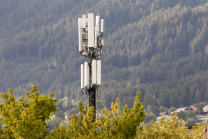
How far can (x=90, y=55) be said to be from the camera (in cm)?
2678

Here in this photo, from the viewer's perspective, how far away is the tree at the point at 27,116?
17.3 metres

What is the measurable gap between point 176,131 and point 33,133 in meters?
7.89

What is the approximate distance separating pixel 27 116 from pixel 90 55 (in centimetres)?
1062

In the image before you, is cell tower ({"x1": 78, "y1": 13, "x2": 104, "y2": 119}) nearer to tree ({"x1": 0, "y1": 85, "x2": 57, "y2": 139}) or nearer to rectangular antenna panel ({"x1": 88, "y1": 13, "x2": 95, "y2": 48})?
rectangular antenna panel ({"x1": 88, "y1": 13, "x2": 95, "y2": 48})

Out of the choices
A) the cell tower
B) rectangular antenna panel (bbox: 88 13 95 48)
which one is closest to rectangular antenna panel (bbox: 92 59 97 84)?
the cell tower

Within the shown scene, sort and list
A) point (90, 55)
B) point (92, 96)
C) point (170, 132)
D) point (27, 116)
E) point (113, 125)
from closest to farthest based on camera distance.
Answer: point (170, 132) → point (27, 116) → point (113, 125) → point (92, 96) → point (90, 55)

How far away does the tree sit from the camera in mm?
17266

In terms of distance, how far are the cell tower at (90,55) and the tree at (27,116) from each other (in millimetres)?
5305

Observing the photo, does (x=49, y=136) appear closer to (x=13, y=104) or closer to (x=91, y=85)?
(x=13, y=104)

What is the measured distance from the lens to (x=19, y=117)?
62.7ft

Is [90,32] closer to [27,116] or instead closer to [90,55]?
[90,55]

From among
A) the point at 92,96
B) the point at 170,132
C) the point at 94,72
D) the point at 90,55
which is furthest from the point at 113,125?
the point at 90,55

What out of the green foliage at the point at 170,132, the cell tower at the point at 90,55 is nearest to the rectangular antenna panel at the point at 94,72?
the cell tower at the point at 90,55

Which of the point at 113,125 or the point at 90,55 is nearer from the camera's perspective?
the point at 113,125
